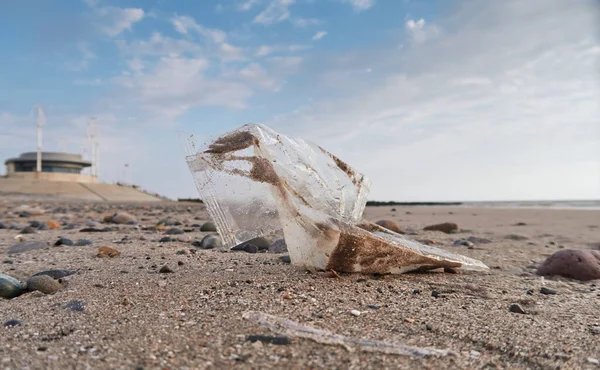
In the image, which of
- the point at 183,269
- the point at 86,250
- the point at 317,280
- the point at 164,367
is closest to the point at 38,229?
the point at 86,250

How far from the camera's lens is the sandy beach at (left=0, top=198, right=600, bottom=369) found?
1521 mm

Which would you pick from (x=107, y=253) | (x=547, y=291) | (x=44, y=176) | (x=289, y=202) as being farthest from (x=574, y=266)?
(x=44, y=176)

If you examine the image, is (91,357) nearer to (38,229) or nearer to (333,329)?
(333,329)

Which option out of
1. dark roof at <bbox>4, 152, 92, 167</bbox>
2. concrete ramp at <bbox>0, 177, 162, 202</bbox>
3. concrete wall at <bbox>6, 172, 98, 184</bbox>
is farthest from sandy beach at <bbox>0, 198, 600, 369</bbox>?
dark roof at <bbox>4, 152, 92, 167</bbox>

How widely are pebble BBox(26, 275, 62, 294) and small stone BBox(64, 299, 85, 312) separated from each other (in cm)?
40

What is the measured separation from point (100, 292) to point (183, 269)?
0.71 meters

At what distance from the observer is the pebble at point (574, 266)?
3299mm

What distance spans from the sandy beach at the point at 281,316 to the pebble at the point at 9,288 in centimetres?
9

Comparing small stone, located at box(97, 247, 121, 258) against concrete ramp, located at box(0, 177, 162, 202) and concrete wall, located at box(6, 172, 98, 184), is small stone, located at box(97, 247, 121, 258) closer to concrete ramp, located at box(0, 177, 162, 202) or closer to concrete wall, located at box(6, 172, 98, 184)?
concrete ramp, located at box(0, 177, 162, 202)

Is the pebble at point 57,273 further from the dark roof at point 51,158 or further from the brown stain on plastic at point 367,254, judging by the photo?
the dark roof at point 51,158

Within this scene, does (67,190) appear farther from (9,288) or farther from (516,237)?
(9,288)

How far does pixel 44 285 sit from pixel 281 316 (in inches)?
57.9

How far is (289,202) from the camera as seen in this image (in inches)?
98.3

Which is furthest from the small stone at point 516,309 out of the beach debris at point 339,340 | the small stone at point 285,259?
the small stone at point 285,259
